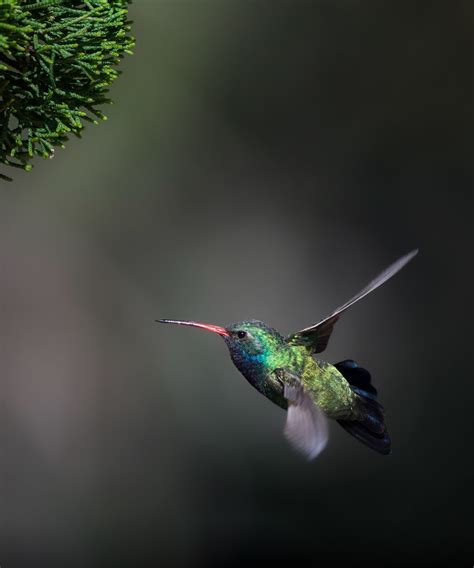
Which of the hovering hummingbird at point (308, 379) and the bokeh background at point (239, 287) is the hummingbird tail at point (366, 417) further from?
the bokeh background at point (239, 287)

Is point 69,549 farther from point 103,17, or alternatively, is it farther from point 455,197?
point 103,17

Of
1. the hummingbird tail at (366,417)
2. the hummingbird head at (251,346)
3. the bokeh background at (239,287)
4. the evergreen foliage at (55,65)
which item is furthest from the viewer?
the bokeh background at (239,287)

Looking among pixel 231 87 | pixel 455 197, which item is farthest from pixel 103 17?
pixel 455 197

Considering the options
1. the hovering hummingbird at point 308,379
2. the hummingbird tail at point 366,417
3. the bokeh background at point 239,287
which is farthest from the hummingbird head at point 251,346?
the bokeh background at point 239,287

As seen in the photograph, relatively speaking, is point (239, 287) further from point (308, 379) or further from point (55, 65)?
point (55, 65)

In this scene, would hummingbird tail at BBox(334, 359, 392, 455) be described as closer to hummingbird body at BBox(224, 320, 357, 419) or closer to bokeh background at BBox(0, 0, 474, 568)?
hummingbird body at BBox(224, 320, 357, 419)

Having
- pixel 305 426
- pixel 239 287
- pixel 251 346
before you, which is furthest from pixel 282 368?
pixel 239 287

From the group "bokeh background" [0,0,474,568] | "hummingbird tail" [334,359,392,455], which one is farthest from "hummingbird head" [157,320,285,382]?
"bokeh background" [0,0,474,568]

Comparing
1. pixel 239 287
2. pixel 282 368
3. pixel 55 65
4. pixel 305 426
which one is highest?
pixel 239 287

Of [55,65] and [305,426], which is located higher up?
[55,65]
